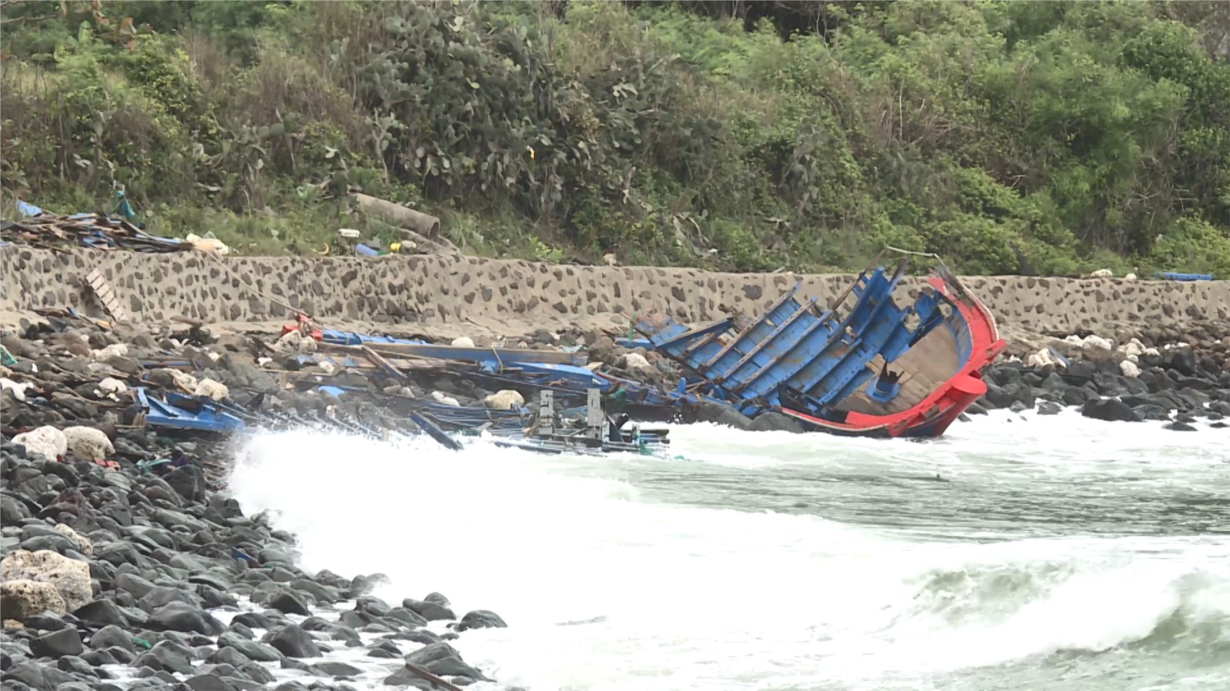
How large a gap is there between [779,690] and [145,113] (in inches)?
636

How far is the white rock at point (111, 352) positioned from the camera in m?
14.1

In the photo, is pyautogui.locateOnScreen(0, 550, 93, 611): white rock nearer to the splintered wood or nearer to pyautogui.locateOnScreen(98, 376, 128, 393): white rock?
pyautogui.locateOnScreen(98, 376, 128, 393): white rock

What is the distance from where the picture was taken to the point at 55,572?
7.37 meters

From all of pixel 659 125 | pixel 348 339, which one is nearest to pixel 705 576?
pixel 348 339

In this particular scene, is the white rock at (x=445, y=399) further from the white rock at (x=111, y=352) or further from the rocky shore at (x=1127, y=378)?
the rocky shore at (x=1127, y=378)

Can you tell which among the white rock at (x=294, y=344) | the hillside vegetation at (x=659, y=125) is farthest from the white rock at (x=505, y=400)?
the hillside vegetation at (x=659, y=125)

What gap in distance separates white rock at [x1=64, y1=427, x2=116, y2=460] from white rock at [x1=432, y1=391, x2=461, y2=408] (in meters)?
5.09

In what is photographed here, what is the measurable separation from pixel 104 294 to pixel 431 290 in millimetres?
4677

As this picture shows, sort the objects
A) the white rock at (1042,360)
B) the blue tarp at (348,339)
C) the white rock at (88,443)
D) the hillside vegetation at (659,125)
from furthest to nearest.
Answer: the white rock at (1042,360), the hillside vegetation at (659,125), the blue tarp at (348,339), the white rock at (88,443)

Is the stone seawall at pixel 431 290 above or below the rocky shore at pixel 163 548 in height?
below

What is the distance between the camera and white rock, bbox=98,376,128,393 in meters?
12.7

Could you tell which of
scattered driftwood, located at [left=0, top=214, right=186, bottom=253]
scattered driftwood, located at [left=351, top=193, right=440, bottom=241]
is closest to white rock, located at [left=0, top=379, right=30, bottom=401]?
scattered driftwood, located at [left=0, top=214, right=186, bottom=253]

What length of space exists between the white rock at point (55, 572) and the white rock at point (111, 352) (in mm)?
6774

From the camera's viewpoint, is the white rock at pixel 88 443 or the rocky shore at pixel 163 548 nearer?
the rocky shore at pixel 163 548
